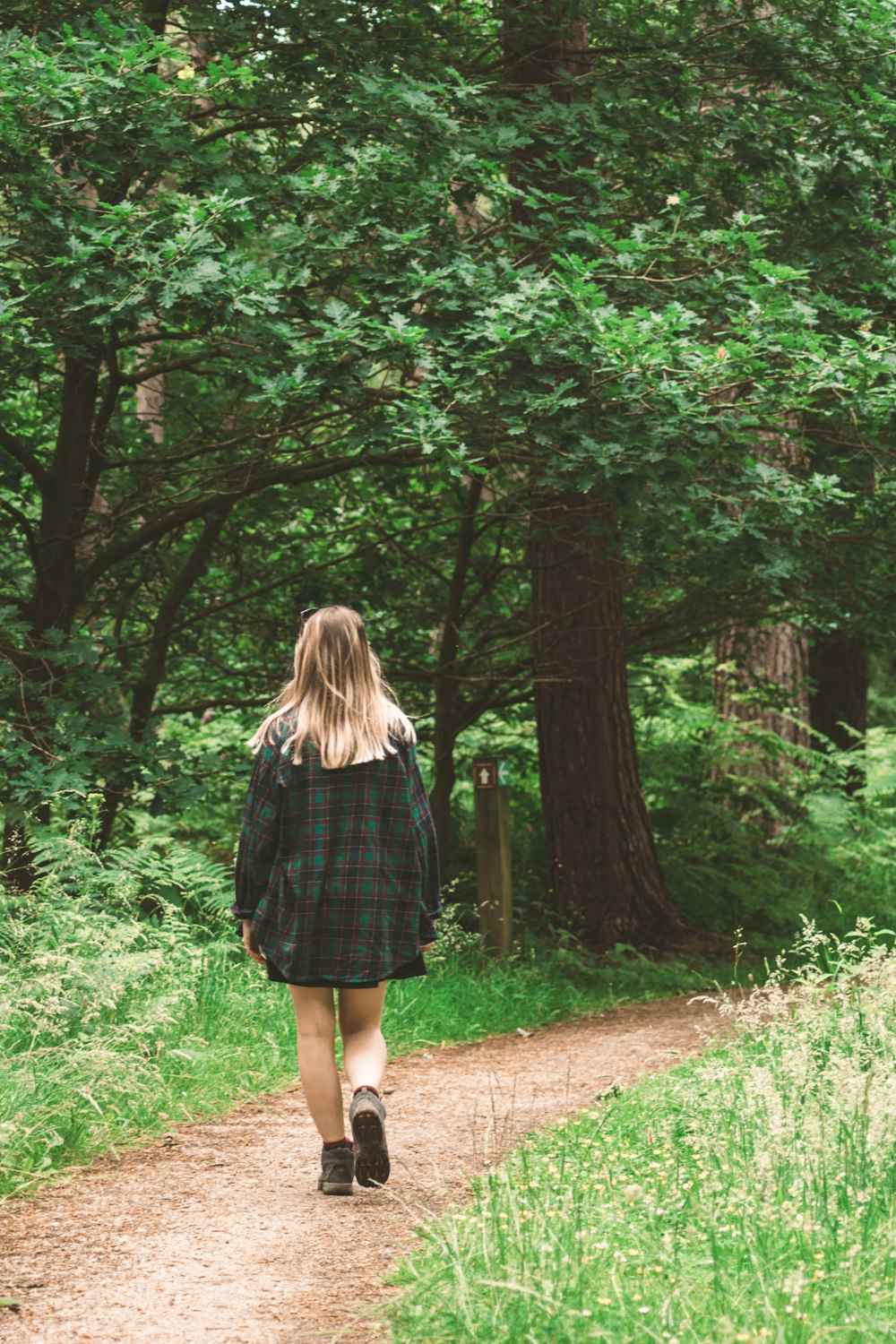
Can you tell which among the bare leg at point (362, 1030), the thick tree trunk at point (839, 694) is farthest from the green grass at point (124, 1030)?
the thick tree trunk at point (839, 694)

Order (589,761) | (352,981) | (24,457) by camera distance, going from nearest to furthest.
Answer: (352,981) < (24,457) < (589,761)

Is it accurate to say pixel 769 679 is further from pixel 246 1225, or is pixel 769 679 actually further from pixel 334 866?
pixel 246 1225

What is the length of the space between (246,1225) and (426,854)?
4.42 feet

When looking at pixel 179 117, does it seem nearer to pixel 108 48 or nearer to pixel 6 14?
pixel 108 48

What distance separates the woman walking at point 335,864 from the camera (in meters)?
4.50

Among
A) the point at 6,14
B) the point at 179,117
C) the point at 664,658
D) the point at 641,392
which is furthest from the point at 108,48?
the point at 664,658

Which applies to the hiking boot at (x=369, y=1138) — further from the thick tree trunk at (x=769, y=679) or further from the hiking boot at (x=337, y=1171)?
the thick tree trunk at (x=769, y=679)

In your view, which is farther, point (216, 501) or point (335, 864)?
point (216, 501)

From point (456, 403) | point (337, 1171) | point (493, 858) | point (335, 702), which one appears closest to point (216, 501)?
point (456, 403)

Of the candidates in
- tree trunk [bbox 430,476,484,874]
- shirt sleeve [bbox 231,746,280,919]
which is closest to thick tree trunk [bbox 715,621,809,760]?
tree trunk [bbox 430,476,484,874]

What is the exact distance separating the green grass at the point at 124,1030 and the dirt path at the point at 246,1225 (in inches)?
6.2

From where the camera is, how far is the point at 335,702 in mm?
4590

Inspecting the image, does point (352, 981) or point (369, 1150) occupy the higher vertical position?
point (352, 981)

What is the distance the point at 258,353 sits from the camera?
21.3 feet
